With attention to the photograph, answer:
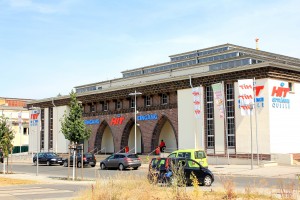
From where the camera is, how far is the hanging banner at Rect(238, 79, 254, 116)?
35.0 metres

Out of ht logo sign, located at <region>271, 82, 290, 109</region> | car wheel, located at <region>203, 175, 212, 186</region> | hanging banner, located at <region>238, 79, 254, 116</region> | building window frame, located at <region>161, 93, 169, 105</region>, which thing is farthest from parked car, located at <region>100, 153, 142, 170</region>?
car wheel, located at <region>203, 175, 212, 186</region>

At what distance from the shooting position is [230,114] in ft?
131

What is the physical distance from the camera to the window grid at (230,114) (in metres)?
39.6

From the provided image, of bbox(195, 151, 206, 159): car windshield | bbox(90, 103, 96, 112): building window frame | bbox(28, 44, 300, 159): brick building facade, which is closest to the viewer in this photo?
bbox(195, 151, 206, 159): car windshield

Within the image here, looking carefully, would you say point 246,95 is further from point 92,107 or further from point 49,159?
point 92,107

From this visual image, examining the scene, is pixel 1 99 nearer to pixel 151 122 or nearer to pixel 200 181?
pixel 151 122

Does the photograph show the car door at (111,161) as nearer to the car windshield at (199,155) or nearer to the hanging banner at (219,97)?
the hanging banner at (219,97)

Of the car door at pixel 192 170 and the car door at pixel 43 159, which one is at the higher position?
the car door at pixel 192 170

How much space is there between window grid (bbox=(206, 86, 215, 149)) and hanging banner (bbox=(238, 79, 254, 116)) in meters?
6.48

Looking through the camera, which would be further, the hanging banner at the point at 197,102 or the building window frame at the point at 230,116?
the hanging banner at the point at 197,102

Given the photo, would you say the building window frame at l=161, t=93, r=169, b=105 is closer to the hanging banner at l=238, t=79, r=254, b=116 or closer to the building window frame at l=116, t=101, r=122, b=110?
the building window frame at l=116, t=101, r=122, b=110

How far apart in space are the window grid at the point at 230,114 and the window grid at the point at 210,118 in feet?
5.99

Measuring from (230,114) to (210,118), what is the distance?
2425mm

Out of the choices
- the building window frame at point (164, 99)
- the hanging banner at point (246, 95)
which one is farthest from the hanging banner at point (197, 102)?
the hanging banner at point (246, 95)
